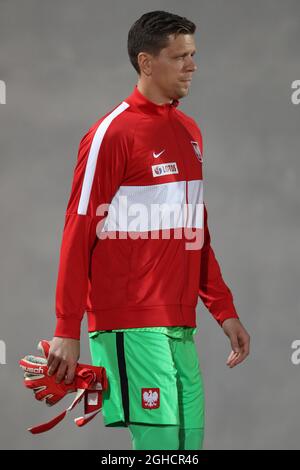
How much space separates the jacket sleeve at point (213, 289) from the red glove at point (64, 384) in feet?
1.35

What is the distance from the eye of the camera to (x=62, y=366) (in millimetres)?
2334

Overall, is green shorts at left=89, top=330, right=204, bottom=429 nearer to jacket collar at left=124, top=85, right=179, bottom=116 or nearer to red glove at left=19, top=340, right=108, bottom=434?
red glove at left=19, top=340, right=108, bottom=434

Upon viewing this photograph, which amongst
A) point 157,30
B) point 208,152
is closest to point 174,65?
point 157,30

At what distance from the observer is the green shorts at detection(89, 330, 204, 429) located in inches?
93.4

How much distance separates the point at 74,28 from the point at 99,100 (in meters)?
0.27

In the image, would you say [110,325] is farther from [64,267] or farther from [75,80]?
[75,80]

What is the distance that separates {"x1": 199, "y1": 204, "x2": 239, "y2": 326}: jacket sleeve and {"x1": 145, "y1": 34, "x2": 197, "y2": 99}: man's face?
396 mm

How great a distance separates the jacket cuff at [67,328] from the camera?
2342mm

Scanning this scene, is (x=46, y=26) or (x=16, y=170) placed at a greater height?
(x=46, y=26)

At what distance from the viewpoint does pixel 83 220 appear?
238cm

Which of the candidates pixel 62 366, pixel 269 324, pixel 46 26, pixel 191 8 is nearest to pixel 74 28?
pixel 46 26

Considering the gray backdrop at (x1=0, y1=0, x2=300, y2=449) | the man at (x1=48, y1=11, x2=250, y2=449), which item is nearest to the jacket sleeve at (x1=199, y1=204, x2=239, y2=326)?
the man at (x1=48, y1=11, x2=250, y2=449)

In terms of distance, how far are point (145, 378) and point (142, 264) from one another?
0.86ft

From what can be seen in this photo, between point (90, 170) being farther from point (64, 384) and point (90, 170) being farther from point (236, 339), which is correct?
point (236, 339)
